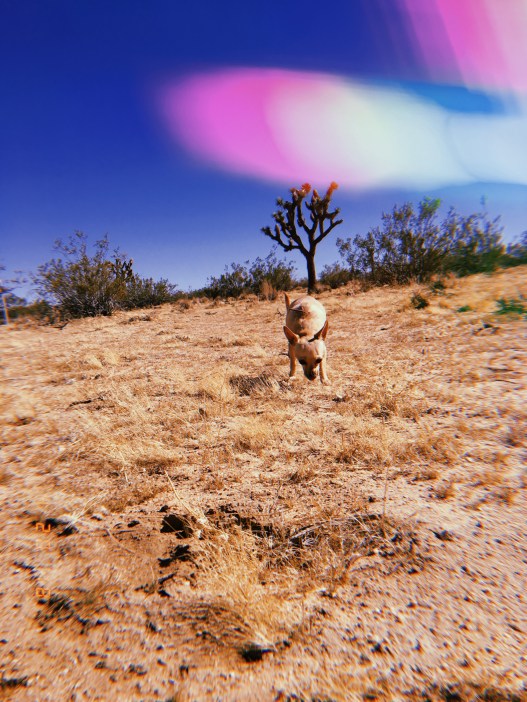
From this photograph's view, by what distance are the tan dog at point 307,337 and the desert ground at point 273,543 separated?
1.69 feet

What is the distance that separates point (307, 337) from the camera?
520cm

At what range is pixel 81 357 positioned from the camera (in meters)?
7.93

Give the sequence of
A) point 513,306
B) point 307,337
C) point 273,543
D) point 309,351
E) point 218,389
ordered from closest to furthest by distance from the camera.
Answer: point 273,543 → point 513,306 → point 309,351 → point 218,389 → point 307,337

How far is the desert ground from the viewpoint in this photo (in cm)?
125

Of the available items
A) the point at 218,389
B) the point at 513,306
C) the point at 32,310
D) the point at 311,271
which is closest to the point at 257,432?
the point at 218,389

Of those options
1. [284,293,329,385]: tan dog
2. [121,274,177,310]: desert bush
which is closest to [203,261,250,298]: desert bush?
[121,274,177,310]: desert bush

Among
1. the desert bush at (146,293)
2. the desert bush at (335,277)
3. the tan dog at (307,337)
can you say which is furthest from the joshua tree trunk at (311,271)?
the tan dog at (307,337)

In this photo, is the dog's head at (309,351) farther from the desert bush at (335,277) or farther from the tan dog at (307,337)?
the desert bush at (335,277)

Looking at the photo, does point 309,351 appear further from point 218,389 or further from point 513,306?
point 513,306

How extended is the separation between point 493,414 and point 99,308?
59.4 feet

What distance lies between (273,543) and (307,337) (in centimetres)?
362

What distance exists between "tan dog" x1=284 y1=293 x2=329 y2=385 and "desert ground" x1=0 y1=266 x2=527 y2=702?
515mm

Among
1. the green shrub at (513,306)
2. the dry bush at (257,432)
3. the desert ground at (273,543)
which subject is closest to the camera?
the desert ground at (273,543)

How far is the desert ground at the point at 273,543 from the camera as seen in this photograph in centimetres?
125
